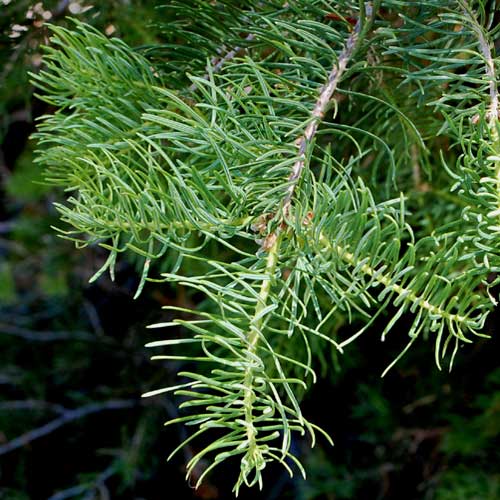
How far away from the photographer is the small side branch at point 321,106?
0.27m

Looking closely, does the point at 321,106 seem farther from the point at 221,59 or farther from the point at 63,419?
the point at 63,419

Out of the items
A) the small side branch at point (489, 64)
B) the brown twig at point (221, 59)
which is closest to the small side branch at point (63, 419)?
the brown twig at point (221, 59)

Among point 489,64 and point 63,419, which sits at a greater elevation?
point 489,64

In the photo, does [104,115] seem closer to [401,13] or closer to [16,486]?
[401,13]

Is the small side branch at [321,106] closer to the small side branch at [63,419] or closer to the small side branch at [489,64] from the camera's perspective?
the small side branch at [489,64]

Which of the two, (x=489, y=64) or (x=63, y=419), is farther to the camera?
(x=63, y=419)

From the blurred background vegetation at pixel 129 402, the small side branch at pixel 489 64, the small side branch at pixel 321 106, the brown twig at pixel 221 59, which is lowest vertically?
the blurred background vegetation at pixel 129 402

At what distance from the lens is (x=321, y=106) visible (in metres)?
0.30

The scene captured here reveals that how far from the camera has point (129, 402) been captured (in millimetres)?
1105

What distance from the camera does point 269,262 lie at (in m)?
0.25

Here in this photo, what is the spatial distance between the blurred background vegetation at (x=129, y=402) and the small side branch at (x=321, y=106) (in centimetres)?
47

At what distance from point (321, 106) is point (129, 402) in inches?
35.5

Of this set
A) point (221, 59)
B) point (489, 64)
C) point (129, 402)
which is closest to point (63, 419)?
point (129, 402)

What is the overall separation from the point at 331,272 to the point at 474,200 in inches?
2.4
